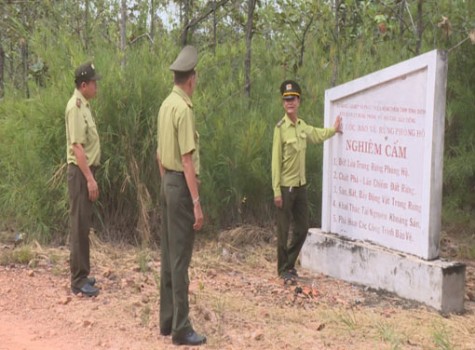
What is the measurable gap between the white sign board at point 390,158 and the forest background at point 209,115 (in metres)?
1.23

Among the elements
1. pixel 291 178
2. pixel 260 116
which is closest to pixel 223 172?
pixel 260 116

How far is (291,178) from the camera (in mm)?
6160

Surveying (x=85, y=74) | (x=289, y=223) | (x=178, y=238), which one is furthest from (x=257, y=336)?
(x=85, y=74)

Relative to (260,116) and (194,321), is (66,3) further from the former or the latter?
(194,321)

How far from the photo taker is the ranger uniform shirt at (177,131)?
14.2 feet

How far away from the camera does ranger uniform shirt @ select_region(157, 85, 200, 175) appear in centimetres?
432

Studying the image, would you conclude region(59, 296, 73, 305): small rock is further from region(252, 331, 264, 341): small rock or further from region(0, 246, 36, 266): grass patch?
region(252, 331, 264, 341): small rock

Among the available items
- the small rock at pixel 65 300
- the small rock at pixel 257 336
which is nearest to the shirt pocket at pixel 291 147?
the small rock at pixel 257 336

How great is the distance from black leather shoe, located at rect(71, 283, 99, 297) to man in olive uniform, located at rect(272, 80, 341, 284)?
175 cm

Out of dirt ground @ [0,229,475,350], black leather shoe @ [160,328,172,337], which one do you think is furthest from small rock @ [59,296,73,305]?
black leather shoe @ [160,328,172,337]

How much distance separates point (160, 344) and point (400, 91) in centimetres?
292

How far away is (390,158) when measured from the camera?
Answer: 5.88 meters

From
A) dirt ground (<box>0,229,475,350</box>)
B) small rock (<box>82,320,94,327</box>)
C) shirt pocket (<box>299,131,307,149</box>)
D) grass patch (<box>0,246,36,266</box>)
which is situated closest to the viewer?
dirt ground (<box>0,229,475,350</box>)

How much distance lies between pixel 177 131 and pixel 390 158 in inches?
91.2
